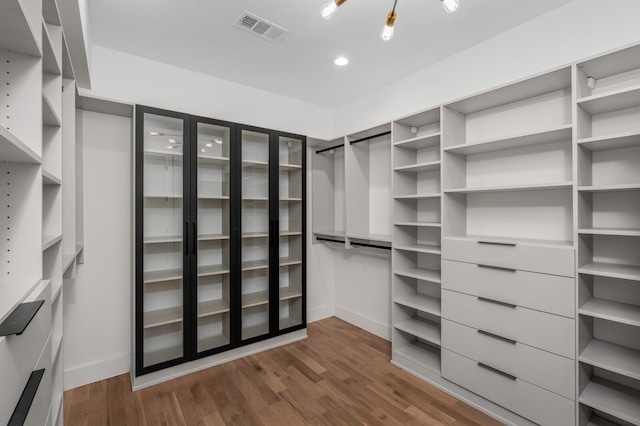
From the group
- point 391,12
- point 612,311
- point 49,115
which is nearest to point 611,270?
point 612,311

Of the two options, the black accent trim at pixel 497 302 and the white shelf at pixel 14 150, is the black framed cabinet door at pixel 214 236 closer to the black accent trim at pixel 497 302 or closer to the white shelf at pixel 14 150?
the white shelf at pixel 14 150

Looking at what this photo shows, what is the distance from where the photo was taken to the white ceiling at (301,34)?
6.77ft

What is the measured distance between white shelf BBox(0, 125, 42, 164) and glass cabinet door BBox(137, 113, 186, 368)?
5.20 feet

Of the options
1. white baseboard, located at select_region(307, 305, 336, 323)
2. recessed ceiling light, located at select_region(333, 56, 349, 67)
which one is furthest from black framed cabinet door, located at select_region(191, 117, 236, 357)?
white baseboard, located at select_region(307, 305, 336, 323)

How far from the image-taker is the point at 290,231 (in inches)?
133

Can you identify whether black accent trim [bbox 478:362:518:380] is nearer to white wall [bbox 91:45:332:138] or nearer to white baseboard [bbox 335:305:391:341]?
white baseboard [bbox 335:305:391:341]

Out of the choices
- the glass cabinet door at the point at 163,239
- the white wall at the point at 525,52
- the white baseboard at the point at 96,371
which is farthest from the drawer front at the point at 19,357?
the white wall at the point at 525,52

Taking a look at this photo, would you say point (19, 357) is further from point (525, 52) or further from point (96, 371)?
point (525, 52)

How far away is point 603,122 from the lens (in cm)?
195

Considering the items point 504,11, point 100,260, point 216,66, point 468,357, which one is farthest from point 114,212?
point 504,11

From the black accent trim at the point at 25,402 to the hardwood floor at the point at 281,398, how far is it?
1535 mm

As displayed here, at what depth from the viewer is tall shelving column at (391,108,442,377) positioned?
2.68 m

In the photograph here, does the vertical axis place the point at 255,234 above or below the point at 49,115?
below

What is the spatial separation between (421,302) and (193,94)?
2930 millimetres
